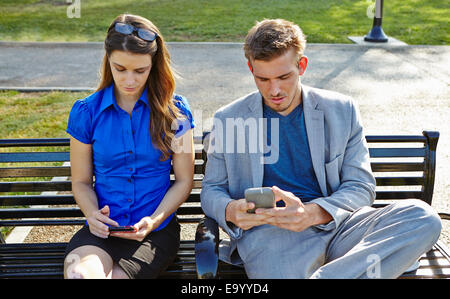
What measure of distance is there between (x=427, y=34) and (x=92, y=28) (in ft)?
26.6

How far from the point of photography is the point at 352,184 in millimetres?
2785

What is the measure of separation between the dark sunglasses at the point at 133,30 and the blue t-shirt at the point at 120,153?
1.12ft

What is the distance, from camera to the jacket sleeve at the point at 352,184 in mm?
2689

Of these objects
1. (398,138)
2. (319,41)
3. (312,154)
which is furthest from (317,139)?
(319,41)

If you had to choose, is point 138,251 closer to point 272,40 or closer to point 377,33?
point 272,40

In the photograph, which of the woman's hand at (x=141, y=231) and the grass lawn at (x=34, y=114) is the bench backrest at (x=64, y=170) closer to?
the woman's hand at (x=141, y=231)

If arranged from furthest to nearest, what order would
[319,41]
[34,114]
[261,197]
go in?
[319,41]
[34,114]
[261,197]

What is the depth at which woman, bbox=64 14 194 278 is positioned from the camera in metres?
2.64

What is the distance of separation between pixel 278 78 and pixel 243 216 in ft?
2.46

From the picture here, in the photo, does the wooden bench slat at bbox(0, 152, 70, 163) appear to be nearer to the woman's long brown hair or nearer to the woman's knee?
the woman's long brown hair

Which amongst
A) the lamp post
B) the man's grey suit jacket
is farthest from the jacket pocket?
the lamp post

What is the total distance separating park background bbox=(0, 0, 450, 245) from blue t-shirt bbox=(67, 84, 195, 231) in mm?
1757

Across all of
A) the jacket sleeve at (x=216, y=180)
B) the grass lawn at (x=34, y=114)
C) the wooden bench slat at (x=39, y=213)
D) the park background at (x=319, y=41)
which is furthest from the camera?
the park background at (x=319, y=41)

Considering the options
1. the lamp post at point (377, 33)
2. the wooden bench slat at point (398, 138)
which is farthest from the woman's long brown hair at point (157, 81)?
the lamp post at point (377, 33)
